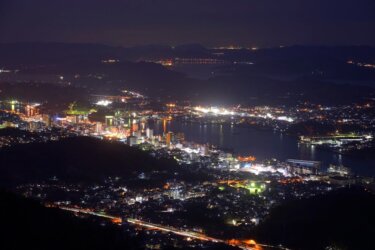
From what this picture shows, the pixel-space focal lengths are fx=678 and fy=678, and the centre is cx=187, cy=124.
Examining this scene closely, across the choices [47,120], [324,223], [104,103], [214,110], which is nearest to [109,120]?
[47,120]

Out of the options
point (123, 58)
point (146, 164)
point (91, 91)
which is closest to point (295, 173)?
point (146, 164)

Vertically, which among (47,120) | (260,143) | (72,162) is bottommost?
(260,143)

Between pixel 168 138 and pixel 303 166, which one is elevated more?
pixel 168 138

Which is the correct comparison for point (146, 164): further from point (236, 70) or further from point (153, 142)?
point (236, 70)

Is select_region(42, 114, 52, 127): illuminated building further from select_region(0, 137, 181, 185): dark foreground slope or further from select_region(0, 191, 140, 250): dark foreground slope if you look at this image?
select_region(0, 191, 140, 250): dark foreground slope

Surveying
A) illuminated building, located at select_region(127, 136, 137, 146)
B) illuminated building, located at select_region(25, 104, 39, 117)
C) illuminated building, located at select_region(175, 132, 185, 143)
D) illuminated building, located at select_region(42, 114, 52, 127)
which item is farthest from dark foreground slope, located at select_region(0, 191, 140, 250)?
illuminated building, located at select_region(25, 104, 39, 117)

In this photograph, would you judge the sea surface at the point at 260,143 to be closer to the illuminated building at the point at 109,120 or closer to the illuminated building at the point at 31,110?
the illuminated building at the point at 109,120

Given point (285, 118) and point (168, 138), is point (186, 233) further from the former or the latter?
point (285, 118)
